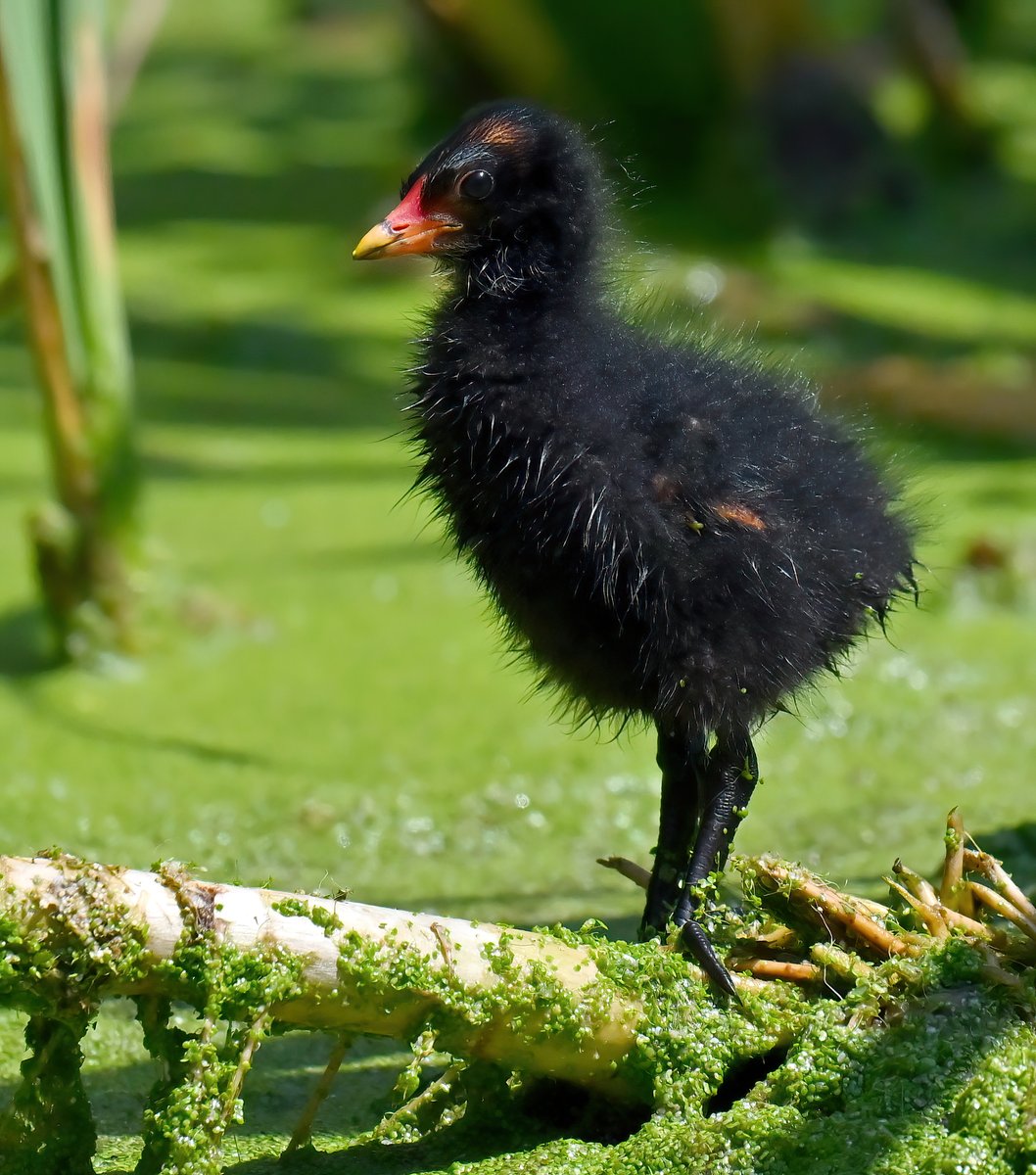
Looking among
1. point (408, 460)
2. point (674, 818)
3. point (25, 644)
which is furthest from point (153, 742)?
point (408, 460)

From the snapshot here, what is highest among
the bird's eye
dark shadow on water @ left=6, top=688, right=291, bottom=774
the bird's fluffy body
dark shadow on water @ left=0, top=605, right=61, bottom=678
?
the bird's eye

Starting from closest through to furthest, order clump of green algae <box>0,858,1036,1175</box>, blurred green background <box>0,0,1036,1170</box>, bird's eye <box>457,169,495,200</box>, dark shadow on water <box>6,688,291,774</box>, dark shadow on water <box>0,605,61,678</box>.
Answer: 1. clump of green algae <box>0,858,1036,1175</box>
2. bird's eye <box>457,169,495,200</box>
3. blurred green background <box>0,0,1036,1170</box>
4. dark shadow on water <box>6,688,291,774</box>
5. dark shadow on water <box>0,605,61,678</box>

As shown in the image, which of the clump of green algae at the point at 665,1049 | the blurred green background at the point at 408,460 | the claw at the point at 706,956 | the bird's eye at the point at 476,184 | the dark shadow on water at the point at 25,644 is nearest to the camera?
the clump of green algae at the point at 665,1049

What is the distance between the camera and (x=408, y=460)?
5.45 metres

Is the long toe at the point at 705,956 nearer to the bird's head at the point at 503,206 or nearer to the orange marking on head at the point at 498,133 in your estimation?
the bird's head at the point at 503,206

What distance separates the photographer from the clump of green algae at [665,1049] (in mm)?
1988

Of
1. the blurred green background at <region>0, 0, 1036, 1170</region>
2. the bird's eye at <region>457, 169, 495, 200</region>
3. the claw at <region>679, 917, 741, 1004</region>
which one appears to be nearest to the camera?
the claw at <region>679, 917, 741, 1004</region>

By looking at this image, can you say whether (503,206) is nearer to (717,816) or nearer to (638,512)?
(638,512)

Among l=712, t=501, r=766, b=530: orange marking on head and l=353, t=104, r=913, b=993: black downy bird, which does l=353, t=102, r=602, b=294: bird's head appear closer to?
l=353, t=104, r=913, b=993: black downy bird

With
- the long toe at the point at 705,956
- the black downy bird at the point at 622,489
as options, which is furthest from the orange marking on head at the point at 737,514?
the long toe at the point at 705,956

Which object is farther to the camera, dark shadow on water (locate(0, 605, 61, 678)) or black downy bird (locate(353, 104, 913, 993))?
dark shadow on water (locate(0, 605, 61, 678))

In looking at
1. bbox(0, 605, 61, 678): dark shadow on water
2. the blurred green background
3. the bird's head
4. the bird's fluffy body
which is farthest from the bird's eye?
bbox(0, 605, 61, 678): dark shadow on water

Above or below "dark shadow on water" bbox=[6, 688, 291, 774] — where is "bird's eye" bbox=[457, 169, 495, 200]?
above

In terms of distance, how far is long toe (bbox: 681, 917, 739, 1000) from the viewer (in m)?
2.24
